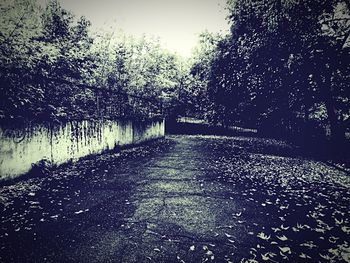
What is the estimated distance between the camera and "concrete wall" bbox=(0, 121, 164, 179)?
6732 mm

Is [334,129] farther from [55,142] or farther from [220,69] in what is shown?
[55,142]

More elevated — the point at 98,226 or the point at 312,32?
the point at 312,32

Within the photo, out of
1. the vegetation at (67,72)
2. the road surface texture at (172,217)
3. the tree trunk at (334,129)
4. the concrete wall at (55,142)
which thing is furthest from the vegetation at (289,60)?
the concrete wall at (55,142)

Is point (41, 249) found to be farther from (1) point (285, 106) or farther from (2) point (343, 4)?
(1) point (285, 106)

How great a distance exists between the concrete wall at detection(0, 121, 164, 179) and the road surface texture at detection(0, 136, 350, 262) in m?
0.52

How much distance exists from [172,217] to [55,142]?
5.15 m

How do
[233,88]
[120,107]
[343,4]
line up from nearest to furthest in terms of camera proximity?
[120,107] → [343,4] → [233,88]

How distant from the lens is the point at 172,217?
5117 mm

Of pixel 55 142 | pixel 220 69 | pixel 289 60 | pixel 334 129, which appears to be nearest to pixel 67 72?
pixel 55 142

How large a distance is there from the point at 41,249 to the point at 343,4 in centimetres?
1916

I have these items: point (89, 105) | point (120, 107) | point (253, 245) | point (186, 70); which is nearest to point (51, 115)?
point (89, 105)

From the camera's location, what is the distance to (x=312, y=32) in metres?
14.6

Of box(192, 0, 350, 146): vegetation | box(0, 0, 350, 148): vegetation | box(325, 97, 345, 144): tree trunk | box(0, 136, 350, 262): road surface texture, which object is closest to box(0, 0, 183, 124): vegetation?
box(0, 0, 350, 148): vegetation

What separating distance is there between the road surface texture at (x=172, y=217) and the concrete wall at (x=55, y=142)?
0.52 meters
